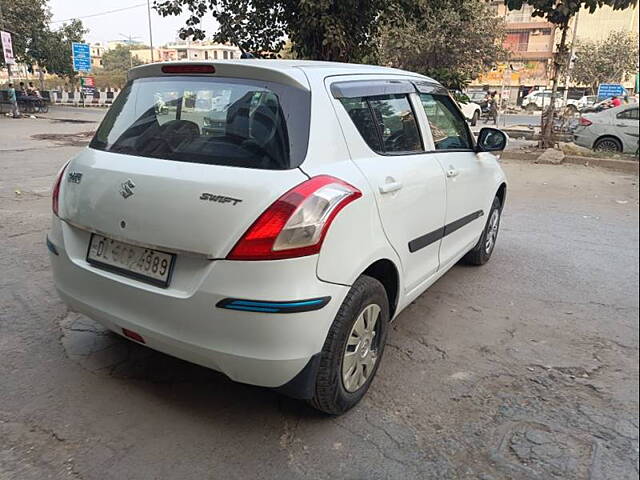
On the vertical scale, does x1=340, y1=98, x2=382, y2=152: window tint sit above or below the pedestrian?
above

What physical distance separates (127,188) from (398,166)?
1401 mm

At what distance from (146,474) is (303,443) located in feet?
2.27

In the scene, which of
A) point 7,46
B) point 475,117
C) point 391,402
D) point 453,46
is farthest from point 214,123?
point 453,46

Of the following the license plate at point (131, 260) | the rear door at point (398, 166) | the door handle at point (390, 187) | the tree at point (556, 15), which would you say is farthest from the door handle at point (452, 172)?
the tree at point (556, 15)

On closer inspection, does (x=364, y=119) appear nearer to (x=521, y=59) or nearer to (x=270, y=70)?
(x=270, y=70)

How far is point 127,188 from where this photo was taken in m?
2.39

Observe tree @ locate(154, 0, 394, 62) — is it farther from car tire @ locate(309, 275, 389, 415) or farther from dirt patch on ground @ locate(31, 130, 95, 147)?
dirt patch on ground @ locate(31, 130, 95, 147)

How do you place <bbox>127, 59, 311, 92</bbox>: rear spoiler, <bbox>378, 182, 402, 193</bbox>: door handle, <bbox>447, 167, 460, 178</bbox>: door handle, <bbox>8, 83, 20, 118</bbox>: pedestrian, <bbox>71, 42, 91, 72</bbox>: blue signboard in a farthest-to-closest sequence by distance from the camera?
<bbox>71, 42, 91, 72</bbox>: blue signboard, <bbox>8, 83, 20, 118</bbox>: pedestrian, <bbox>447, 167, 460, 178</bbox>: door handle, <bbox>378, 182, 402, 193</bbox>: door handle, <bbox>127, 59, 311, 92</bbox>: rear spoiler

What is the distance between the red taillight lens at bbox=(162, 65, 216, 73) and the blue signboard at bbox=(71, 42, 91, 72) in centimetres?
3008

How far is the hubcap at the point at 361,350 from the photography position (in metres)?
2.56

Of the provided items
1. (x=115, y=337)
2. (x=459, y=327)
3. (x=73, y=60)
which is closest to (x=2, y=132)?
(x=73, y=60)

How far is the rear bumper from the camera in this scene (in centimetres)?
213

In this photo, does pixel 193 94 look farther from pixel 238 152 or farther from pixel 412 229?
pixel 412 229

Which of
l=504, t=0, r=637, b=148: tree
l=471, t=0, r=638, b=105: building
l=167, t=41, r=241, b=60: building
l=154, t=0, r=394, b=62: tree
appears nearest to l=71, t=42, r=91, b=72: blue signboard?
l=167, t=41, r=241, b=60: building
